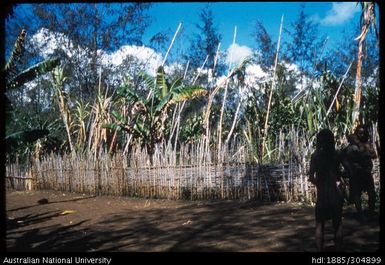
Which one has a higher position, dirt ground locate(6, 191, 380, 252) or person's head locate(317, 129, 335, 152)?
person's head locate(317, 129, 335, 152)

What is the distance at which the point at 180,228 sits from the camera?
6000 millimetres

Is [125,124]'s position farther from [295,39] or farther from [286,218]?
[295,39]

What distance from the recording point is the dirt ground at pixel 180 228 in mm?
4699

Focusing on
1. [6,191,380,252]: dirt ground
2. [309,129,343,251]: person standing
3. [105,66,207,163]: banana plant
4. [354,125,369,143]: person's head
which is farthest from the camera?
[105,66,207,163]: banana plant

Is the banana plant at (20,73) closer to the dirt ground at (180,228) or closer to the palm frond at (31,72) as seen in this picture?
the palm frond at (31,72)

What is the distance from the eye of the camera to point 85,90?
21.7m

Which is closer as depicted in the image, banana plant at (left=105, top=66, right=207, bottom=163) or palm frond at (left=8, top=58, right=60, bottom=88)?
palm frond at (left=8, top=58, right=60, bottom=88)

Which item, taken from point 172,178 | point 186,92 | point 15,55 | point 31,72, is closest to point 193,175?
point 172,178

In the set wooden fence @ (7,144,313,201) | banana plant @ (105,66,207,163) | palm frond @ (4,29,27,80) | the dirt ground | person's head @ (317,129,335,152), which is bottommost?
the dirt ground

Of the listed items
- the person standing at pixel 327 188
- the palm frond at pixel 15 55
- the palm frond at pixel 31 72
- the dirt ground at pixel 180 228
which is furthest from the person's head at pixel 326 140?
the palm frond at pixel 31 72

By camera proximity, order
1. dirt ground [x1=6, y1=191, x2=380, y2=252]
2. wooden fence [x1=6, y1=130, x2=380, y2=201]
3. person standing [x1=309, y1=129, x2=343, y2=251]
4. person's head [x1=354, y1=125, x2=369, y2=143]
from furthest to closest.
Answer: wooden fence [x1=6, y1=130, x2=380, y2=201]
person's head [x1=354, y1=125, x2=369, y2=143]
dirt ground [x1=6, y1=191, x2=380, y2=252]
person standing [x1=309, y1=129, x2=343, y2=251]

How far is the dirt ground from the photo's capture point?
185 inches

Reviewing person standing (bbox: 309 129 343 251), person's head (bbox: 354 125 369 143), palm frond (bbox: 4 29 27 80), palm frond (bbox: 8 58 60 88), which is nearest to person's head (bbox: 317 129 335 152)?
person standing (bbox: 309 129 343 251)

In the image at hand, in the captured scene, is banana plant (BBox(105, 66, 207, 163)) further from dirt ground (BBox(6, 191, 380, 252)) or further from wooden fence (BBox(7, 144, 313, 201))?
dirt ground (BBox(6, 191, 380, 252))
